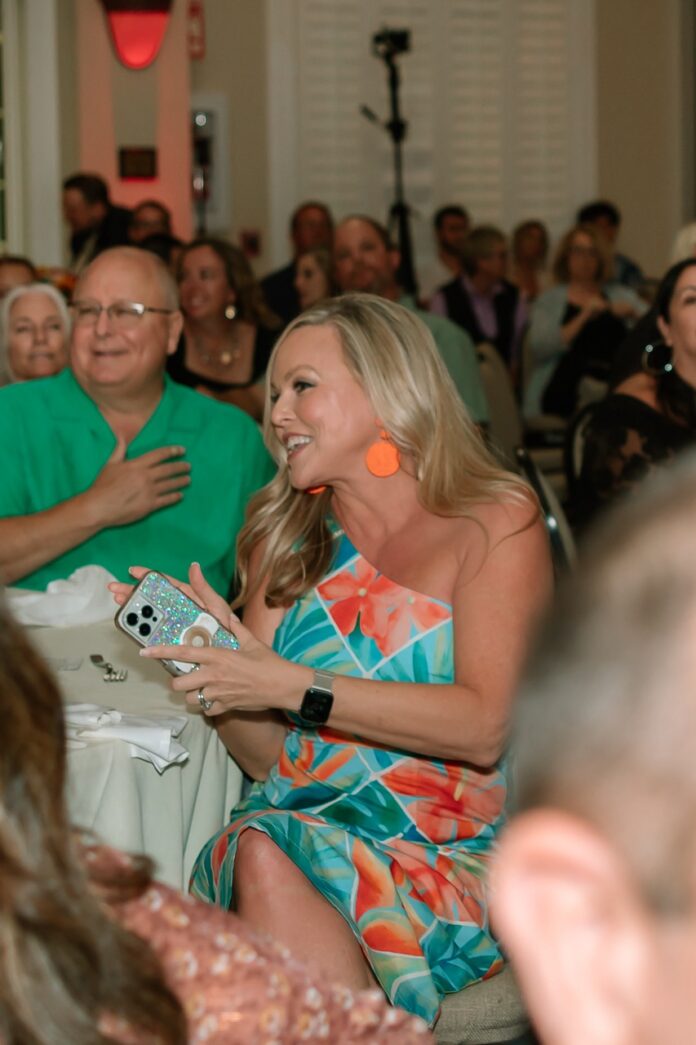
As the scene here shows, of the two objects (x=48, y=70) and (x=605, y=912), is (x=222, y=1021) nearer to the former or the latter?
(x=605, y=912)

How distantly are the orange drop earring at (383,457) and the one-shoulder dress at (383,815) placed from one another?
5.6 inches

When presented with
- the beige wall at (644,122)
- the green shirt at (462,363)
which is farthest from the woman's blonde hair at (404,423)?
the beige wall at (644,122)

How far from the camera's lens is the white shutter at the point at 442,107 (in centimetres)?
1012

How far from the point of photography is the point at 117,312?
10.9 ft

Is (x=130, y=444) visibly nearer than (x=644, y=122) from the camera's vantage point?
Yes

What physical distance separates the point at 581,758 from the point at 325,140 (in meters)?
10.0

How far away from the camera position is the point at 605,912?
0.53 metres

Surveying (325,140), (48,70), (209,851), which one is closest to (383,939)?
(209,851)

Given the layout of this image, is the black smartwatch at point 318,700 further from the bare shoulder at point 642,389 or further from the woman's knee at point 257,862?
Result: the bare shoulder at point 642,389

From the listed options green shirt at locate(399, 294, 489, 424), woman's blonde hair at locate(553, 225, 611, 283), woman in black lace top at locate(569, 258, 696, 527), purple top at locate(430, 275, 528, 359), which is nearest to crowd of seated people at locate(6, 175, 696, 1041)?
woman in black lace top at locate(569, 258, 696, 527)

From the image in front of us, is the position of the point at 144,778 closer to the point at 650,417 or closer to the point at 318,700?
the point at 318,700

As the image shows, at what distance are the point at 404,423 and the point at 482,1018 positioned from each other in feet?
2.91

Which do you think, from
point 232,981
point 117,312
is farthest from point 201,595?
Result: point 117,312

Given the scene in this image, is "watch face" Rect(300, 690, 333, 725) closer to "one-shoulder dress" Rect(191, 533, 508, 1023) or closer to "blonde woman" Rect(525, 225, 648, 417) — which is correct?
"one-shoulder dress" Rect(191, 533, 508, 1023)
